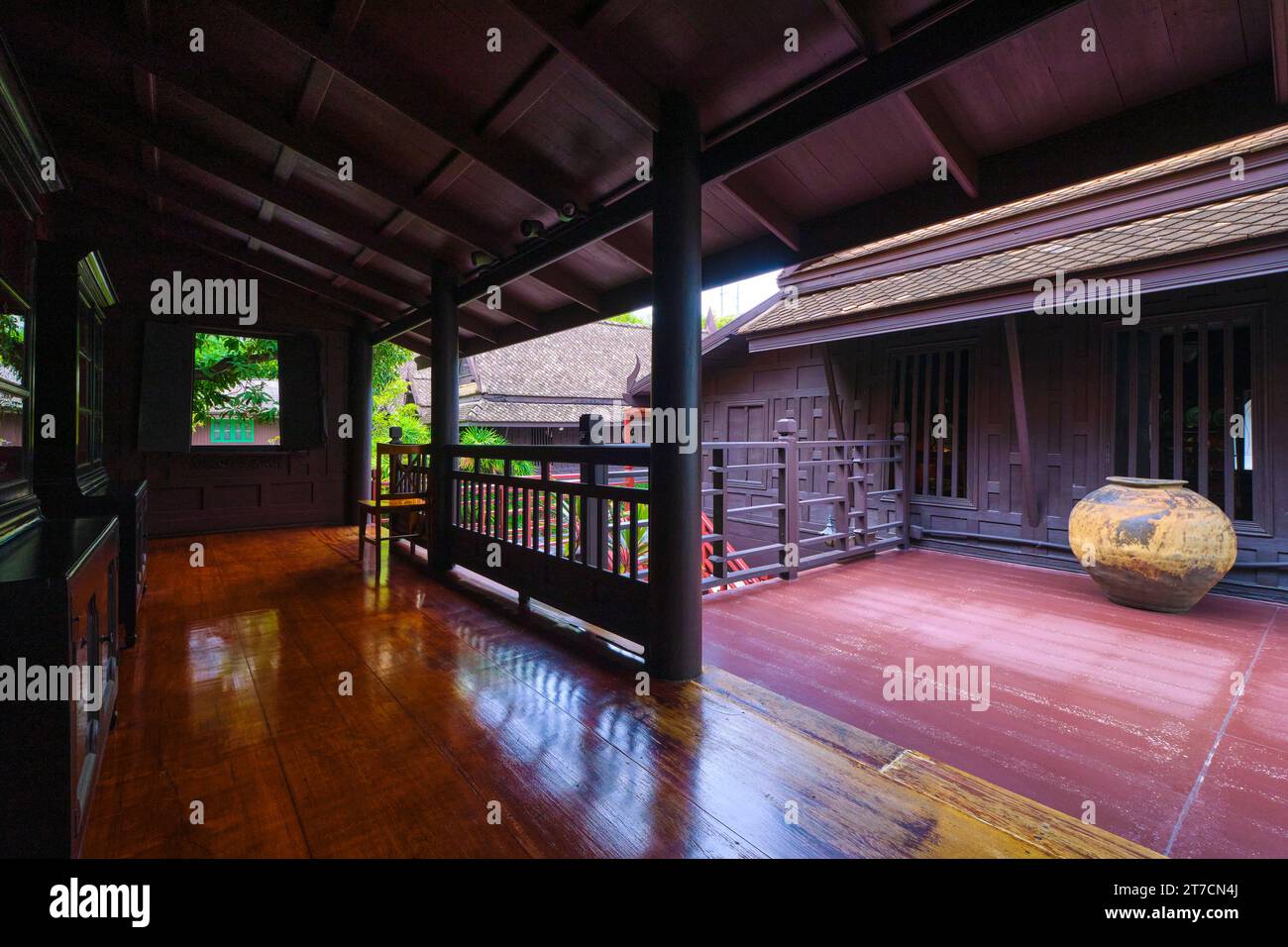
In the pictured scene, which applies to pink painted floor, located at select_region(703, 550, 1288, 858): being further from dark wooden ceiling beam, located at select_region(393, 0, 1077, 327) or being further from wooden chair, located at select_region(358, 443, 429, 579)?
wooden chair, located at select_region(358, 443, 429, 579)

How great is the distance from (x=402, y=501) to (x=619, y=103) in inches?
155

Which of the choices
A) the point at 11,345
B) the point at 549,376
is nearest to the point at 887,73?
the point at 11,345

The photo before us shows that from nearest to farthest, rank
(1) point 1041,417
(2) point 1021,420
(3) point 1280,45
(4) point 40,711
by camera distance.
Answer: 1. (4) point 40,711
2. (3) point 1280,45
3. (2) point 1021,420
4. (1) point 1041,417

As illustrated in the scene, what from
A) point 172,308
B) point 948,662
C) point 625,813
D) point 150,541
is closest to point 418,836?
point 625,813

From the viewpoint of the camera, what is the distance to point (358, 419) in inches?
292

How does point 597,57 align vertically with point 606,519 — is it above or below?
above

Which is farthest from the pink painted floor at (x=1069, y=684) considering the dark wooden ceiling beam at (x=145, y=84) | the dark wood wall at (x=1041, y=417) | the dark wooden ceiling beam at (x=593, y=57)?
the dark wooden ceiling beam at (x=145, y=84)

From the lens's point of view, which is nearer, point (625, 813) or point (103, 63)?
point (625, 813)

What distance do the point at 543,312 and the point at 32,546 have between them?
4.30m

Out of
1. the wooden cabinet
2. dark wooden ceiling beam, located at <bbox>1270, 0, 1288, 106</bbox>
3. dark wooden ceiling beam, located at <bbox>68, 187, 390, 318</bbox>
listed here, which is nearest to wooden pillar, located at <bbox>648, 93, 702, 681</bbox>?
dark wooden ceiling beam, located at <bbox>1270, 0, 1288, 106</bbox>

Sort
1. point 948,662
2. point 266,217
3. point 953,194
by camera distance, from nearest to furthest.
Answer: point 953,194, point 948,662, point 266,217

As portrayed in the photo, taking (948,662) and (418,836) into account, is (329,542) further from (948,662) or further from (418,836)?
(948,662)

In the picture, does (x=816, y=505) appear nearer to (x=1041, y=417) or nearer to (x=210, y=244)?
(x=1041, y=417)

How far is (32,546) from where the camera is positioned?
171 centimetres
